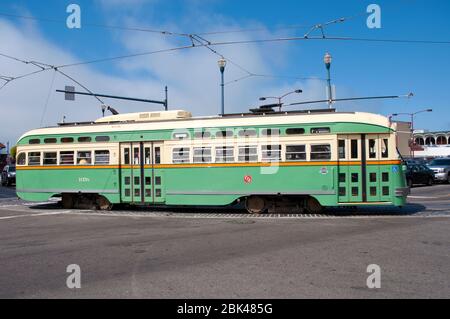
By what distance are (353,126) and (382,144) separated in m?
1.07

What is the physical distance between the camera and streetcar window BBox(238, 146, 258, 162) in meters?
15.2

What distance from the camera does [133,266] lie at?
7656mm

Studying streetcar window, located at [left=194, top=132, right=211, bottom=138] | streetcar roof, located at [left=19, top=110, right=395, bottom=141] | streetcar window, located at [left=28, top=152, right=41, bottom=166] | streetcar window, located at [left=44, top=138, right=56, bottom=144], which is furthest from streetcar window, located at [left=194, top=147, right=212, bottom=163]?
streetcar window, located at [left=28, top=152, right=41, bottom=166]

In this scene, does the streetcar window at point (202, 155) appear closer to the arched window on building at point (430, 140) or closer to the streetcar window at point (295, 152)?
the streetcar window at point (295, 152)

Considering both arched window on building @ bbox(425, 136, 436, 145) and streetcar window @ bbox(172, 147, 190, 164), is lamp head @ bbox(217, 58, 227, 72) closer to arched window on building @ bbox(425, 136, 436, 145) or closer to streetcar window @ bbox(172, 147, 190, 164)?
streetcar window @ bbox(172, 147, 190, 164)

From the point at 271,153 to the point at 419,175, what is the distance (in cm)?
1872

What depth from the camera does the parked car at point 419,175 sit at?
95.9ft

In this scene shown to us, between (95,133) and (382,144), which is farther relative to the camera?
(95,133)

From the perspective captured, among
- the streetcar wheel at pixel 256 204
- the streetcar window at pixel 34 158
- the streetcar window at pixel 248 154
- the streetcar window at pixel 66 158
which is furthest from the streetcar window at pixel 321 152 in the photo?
the streetcar window at pixel 34 158

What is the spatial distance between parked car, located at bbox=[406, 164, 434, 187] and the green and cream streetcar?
16454 mm

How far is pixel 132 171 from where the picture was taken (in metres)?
16.6
